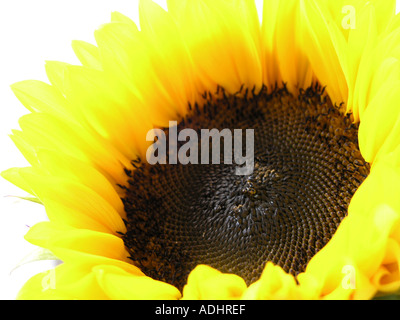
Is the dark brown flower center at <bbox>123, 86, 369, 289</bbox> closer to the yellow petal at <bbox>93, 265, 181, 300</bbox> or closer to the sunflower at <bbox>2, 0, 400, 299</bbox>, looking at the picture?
the sunflower at <bbox>2, 0, 400, 299</bbox>

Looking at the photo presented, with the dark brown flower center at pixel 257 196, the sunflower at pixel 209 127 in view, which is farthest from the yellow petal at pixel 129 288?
the dark brown flower center at pixel 257 196

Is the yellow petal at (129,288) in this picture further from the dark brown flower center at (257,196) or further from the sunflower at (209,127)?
the dark brown flower center at (257,196)

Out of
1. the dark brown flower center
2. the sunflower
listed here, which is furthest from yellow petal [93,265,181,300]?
the dark brown flower center

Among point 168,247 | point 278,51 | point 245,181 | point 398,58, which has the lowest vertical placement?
point 168,247

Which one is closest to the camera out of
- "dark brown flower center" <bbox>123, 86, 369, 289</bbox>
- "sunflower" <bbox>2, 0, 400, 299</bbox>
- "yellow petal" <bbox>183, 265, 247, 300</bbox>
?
"yellow petal" <bbox>183, 265, 247, 300</bbox>

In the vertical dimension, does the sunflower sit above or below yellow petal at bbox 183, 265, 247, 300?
above
